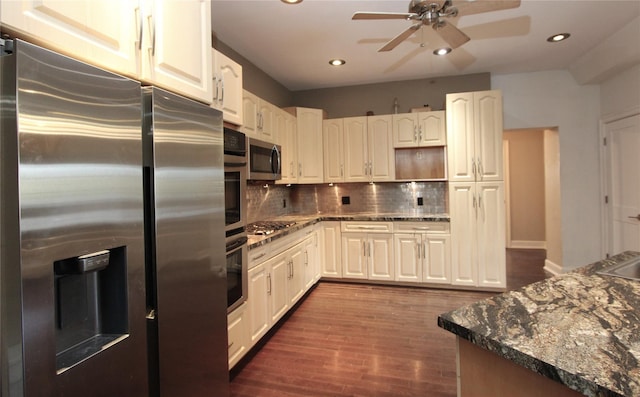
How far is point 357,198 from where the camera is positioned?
4.89 metres

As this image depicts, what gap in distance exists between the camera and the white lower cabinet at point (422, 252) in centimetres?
408

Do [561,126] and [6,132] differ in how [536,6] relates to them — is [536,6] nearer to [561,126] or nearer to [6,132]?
[561,126]

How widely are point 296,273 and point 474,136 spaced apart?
2599 mm

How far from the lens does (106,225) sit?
41.2 inches

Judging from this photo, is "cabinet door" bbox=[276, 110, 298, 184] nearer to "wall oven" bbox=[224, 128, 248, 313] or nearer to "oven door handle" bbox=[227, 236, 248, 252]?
"wall oven" bbox=[224, 128, 248, 313]

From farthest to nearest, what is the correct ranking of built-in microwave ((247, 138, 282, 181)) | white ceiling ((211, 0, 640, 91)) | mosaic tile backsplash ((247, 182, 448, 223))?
mosaic tile backsplash ((247, 182, 448, 223)) → built-in microwave ((247, 138, 282, 181)) → white ceiling ((211, 0, 640, 91))

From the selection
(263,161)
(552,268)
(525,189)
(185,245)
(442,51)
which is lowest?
(552,268)

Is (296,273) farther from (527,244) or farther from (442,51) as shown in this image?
(527,244)

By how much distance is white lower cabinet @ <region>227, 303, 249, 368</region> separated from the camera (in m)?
2.15

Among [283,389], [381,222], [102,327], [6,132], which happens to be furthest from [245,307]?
[381,222]

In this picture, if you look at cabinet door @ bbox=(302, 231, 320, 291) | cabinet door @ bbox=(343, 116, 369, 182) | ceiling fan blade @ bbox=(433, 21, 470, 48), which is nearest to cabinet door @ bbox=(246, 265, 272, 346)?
cabinet door @ bbox=(302, 231, 320, 291)

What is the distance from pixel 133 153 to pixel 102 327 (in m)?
0.59

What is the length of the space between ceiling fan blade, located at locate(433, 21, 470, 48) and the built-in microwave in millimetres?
1665

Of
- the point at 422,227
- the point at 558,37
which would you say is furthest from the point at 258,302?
the point at 558,37
